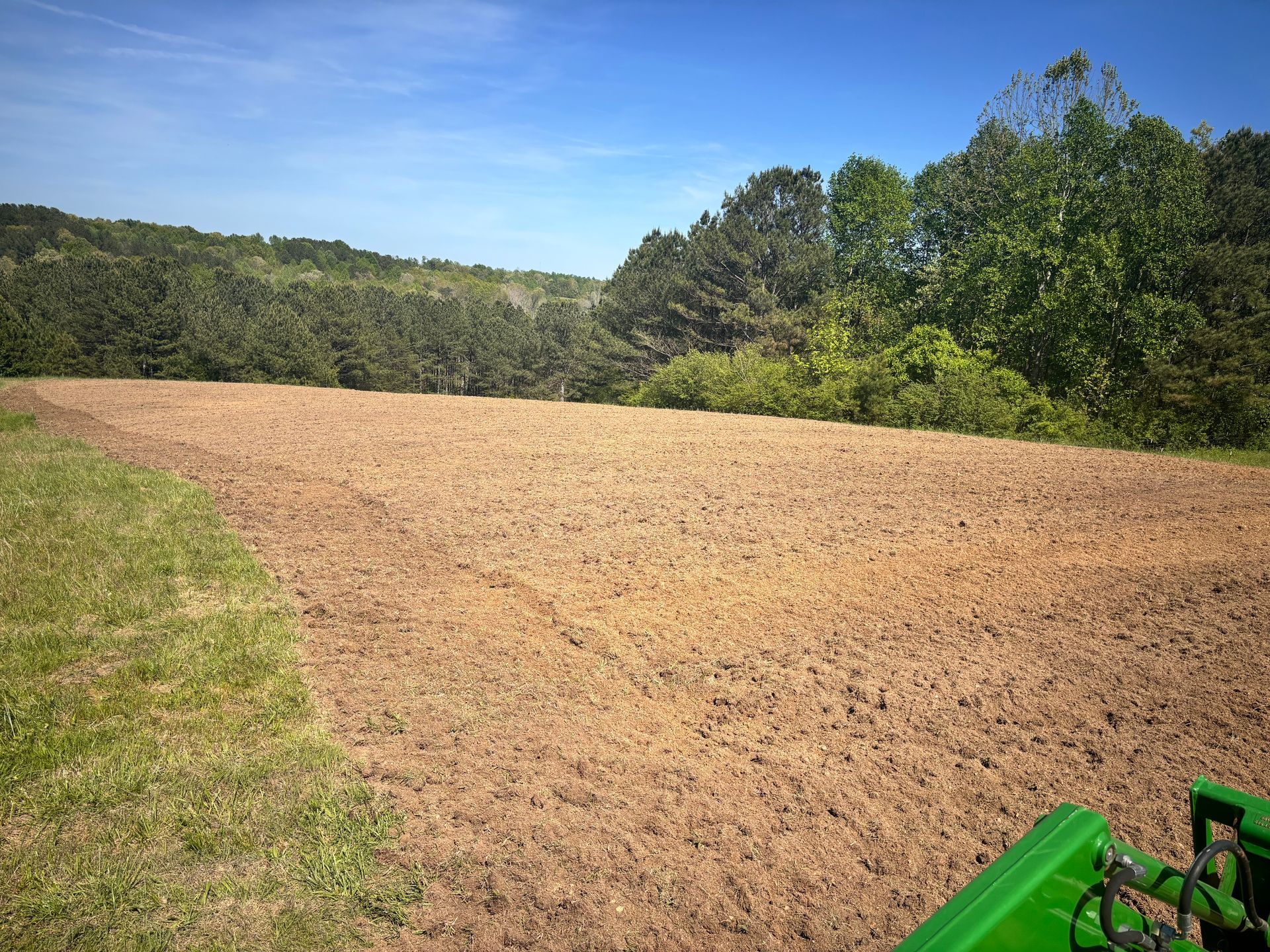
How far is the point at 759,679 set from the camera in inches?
210

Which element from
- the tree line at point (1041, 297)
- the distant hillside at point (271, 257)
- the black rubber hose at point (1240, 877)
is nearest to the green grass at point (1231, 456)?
the tree line at point (1041, 297)

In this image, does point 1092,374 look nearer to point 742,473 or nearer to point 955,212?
point 955,212

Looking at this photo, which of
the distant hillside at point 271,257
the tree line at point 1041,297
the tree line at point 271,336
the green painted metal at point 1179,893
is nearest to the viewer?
the green painted metal at point 1179,893

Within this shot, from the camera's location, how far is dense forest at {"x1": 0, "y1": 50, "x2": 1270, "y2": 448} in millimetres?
22875

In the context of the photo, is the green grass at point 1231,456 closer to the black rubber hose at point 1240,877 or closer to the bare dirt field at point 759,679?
the bare dirt field at point 759,679

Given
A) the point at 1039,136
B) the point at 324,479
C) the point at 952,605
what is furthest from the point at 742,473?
the point at 1039,136

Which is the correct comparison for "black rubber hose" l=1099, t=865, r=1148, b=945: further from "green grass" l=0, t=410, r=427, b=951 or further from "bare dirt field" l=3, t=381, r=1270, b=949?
"green grass" l=0, t=410, r=427, b=951

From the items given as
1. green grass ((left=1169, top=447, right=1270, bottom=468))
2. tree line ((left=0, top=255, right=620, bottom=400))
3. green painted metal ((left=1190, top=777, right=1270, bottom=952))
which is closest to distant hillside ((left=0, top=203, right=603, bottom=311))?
tree line ((left=0, top=255, right=620, bottom=400))

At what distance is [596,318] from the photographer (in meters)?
58.9

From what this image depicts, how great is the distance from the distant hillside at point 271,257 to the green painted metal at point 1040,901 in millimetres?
86072

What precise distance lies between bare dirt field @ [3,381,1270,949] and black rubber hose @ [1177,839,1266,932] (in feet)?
5.68

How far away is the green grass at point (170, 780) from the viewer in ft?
9.80

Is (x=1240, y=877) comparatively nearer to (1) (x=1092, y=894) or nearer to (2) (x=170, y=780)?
(1) (x=1092, y=894)

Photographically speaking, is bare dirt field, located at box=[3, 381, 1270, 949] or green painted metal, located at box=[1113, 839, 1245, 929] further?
bare dirt field, located at box=[3, 381, 1270, 949]
